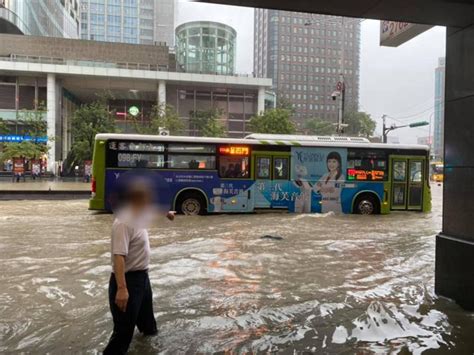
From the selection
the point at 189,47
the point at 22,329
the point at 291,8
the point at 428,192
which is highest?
the point at 189,47

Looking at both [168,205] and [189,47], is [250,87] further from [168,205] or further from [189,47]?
[168,205]

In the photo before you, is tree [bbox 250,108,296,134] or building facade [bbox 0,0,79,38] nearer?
tree [bbox 250,108,296,134]

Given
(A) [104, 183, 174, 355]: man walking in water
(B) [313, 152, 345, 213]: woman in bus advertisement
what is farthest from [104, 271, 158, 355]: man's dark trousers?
(B) [313, 152, 345, 213]: woman in bus advertisement

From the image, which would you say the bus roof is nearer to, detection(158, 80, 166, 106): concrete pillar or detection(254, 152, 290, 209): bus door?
detection(254, 152, 290, 209): bus door

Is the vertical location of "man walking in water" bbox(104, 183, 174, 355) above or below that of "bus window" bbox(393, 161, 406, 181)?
below

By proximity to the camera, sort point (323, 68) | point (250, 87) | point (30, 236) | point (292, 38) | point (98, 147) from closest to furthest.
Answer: point (30, 236) → point (98, 147) → point (250, 87) → point (292, 38) → point (323, 68)

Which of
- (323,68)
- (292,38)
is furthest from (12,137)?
(323,68)

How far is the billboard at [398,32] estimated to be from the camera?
12.7 metres

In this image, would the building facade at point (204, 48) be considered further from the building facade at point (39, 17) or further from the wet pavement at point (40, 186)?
the wet pavement at point (40, 186)

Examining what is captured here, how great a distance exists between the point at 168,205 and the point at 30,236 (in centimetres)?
764

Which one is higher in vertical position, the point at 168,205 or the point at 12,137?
the point at 12,137

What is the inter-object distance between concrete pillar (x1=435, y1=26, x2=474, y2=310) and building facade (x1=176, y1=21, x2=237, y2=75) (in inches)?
1815

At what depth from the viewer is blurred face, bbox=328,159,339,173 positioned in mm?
15047

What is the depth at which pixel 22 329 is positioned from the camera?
455cm
